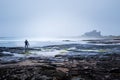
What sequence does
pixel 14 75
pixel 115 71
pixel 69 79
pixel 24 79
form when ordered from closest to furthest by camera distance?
pixel 24 79 < pixel 14 75 < pixel 69 79 < pixel 115 71

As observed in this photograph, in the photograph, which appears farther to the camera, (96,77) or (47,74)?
(96,77)

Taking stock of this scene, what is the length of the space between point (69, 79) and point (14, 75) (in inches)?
132

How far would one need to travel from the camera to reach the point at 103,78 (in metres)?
12.1

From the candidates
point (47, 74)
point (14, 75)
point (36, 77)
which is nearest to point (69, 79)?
point (47, 74)

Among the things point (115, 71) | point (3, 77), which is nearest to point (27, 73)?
point (3, 77)

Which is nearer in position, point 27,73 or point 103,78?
point 27,73

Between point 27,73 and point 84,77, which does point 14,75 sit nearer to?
point 27,73

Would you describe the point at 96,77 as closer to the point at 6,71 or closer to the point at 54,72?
the point at 54,72

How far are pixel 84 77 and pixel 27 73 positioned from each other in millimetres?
3739

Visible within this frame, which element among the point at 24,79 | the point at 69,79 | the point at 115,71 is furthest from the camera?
the point at 115,71

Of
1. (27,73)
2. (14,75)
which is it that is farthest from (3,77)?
(27,73)

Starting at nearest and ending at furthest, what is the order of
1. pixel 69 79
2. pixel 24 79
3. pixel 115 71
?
pixel 24 79 → pixel 69 79 → pixel 115 71

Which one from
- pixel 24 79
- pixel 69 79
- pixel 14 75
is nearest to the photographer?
pixel 24 79

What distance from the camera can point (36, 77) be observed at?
10617mm
